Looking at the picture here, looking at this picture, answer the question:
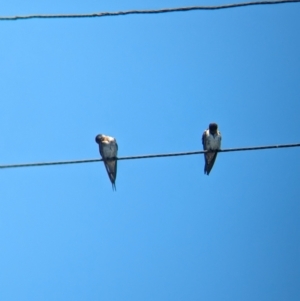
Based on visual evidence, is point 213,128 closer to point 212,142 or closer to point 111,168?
point 212,142

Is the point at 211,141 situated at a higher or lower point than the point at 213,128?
lower

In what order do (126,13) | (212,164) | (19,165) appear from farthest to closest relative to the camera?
(212,164)
(19,165)
(126,13)

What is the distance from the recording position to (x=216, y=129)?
13617 millimetres

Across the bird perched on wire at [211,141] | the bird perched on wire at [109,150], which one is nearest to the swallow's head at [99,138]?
the bird perched on wire at [109,150]

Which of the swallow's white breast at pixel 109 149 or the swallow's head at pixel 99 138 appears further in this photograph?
the swallow's head at pixel 99 138

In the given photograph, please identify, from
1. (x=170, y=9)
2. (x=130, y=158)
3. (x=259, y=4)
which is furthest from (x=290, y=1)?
(x=130, y=158)

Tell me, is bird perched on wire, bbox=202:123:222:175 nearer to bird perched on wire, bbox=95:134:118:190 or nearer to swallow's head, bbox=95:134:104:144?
bird perched on wire, bbox=95:134:118:190

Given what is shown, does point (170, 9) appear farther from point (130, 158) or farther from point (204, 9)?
point (130, 158)

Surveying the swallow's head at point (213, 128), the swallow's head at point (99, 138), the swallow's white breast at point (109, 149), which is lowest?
the swallow's white breast at point (109, 149)

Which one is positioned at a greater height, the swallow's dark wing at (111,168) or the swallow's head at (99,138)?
the swallow's head at (99,138)

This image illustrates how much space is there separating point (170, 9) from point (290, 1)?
919 millimetres

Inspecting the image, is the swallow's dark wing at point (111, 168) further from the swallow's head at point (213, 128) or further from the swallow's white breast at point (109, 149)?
the swallow's head at point (213, 128)

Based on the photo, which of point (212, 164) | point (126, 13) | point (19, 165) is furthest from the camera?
point (212, 164)

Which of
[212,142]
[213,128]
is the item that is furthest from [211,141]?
[213,128]
